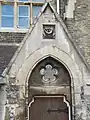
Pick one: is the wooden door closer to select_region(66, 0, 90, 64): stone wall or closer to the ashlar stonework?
the ashlar stonework

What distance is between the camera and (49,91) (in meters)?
7.98

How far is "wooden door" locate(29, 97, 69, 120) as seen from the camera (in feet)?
26.1

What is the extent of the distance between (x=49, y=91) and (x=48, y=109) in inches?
18.2

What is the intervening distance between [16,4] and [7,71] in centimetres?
343

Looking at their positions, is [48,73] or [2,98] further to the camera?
[48,73]

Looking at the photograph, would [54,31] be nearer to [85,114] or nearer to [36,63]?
[36,63]

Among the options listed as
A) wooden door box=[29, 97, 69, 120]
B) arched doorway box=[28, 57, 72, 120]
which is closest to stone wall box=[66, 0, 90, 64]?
arched doorway box=[28, 57, 72, 120]

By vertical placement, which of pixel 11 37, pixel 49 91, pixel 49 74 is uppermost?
pixel 11 37

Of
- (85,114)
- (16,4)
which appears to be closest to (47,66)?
(85,114)

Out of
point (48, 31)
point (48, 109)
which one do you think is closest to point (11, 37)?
point (48, 31)

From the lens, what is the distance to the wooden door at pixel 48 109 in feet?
26.1

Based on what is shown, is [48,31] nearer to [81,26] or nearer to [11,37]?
[11,37]

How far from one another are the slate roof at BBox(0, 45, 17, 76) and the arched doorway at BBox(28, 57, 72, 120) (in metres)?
1.08

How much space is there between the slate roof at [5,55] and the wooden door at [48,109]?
1.36 metres
